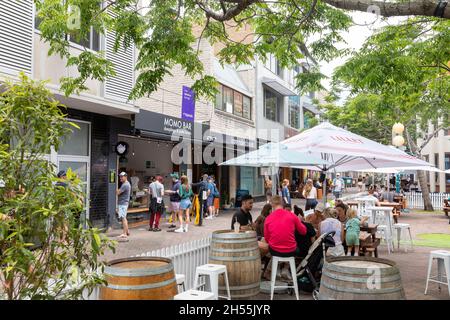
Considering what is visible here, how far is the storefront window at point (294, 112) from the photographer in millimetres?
31938

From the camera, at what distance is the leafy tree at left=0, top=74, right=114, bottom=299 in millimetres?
2549

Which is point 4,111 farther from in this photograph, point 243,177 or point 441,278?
point 243,177

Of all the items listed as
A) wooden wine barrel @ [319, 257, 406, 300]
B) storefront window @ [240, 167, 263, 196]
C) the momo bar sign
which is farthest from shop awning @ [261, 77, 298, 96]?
wooden wine barrel @ [319, 257, 406, 300]

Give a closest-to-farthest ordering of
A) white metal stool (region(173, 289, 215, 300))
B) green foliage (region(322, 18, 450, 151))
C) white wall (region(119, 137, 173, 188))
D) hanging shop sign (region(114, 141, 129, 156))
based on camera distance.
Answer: white metal stool (region(173, 289, 215, 300)) < green foliage (region(322, 18, 450, 151)) < hanging shop sign (region(114, 141, 129, 156)) < white wall (region(119, 137, 173, 188))

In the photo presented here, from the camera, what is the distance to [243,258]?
18.5 feet

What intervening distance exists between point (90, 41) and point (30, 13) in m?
2.40

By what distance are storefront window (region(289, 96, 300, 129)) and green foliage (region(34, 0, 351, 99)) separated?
23.1 metres

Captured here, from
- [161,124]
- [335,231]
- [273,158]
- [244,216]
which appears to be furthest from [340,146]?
[161,124]

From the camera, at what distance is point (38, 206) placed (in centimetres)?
254

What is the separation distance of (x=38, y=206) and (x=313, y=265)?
191 inches

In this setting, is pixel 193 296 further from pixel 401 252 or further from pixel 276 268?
pixel 401 252

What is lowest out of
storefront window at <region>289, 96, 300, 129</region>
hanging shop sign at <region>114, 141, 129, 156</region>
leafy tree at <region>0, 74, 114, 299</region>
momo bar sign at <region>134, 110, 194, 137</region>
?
leafy tree at <region>0, 74, 114, 299</region>

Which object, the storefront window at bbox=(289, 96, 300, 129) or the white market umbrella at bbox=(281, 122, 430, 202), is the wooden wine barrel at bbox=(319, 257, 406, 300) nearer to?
the white market umbrella at bbox=(281, 122, 430, 202)

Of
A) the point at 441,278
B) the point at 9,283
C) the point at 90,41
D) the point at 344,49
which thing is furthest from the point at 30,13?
the point at 441,278
